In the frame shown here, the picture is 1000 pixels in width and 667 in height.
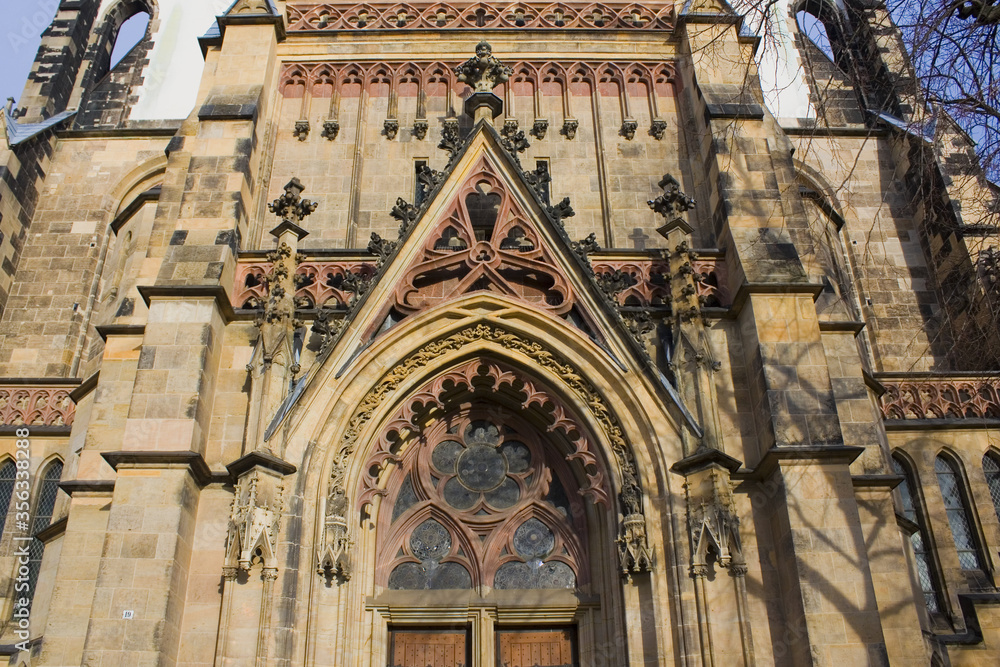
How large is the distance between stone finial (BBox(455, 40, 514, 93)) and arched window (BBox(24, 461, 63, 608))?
30.3 ft

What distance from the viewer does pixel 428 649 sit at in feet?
36.7

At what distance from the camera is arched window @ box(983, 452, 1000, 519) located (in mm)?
14945

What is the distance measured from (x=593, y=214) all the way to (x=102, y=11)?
50.0ft

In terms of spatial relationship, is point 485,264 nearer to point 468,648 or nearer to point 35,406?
point 468,648

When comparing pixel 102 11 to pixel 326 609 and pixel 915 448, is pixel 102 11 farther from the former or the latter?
pixel 915 448

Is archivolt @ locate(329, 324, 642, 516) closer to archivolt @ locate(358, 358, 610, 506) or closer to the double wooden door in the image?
archivolt @ locate(358, 358, 610, 506)

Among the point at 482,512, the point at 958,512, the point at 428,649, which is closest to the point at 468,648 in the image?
the point at 428,649

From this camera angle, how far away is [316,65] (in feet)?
50.9

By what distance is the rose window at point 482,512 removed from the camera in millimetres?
11688

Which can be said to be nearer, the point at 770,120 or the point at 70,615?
the point at 70,615

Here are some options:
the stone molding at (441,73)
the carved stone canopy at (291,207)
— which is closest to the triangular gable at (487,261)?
the carved stone canopy at (291,207)

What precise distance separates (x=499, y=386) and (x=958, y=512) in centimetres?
830

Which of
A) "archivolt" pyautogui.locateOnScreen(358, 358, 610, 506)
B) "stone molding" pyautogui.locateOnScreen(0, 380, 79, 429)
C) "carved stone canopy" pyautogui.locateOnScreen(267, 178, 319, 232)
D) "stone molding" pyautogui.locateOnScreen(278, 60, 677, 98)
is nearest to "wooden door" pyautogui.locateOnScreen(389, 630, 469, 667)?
"archivolt" pyautogui.locateOnScreen(358, 358, 610, 506)

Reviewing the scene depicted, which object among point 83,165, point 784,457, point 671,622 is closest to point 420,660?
point 671,622
